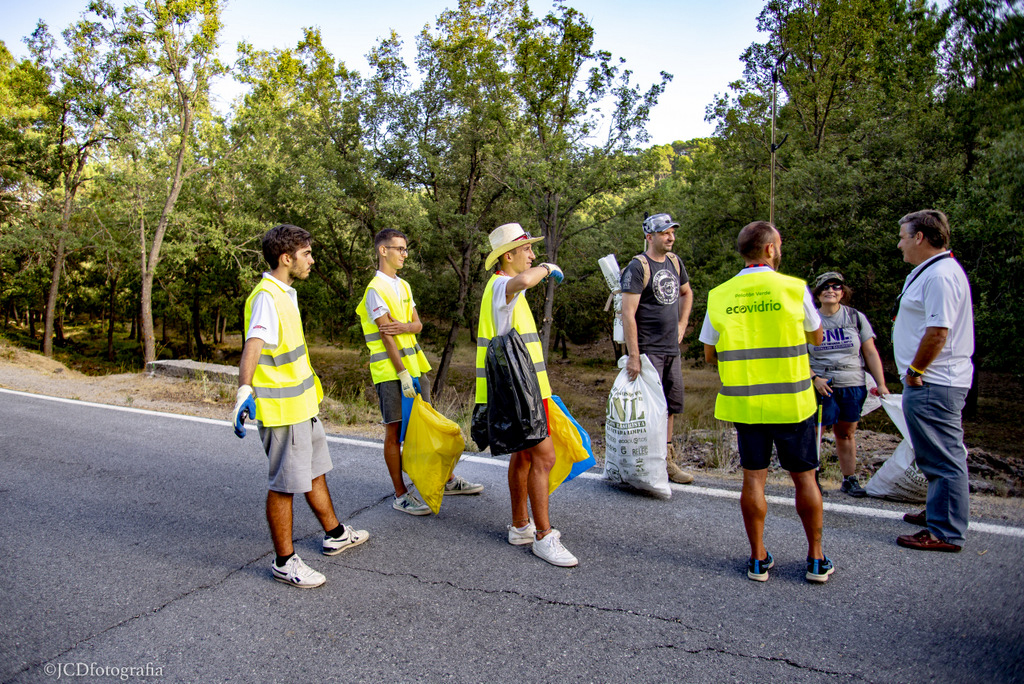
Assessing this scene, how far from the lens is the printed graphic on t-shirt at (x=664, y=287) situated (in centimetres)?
479

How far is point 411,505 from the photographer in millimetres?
4219

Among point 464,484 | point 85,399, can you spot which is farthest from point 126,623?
point 85,399

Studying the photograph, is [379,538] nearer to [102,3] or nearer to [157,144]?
[102,3]

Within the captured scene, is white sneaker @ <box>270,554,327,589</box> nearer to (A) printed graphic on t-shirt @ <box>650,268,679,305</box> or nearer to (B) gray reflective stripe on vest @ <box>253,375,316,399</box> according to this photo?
(B) gray reflective stripe on vest @ <box>253,375,316,399</box>

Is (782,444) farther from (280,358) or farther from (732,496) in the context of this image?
(280,358)

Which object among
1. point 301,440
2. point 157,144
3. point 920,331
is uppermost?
point 157,144

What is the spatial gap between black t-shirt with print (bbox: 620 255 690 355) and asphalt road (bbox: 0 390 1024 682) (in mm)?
1144

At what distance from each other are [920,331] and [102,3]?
78.6 ft

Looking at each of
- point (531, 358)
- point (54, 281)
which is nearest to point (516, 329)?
point (531, 358)

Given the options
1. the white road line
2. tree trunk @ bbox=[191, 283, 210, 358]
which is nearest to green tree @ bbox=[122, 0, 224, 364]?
tree trunk @ bbox=[191, 283, 210, 358]

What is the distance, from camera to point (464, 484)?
4.61m

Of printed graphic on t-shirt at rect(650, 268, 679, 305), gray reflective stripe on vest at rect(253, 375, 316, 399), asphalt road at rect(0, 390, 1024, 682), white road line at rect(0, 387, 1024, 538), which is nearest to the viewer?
asphalt road at rect(0, 390, 1024, 682)

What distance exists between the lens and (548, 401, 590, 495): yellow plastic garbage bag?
3783mm

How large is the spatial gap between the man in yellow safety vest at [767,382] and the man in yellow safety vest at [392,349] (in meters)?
1.95
